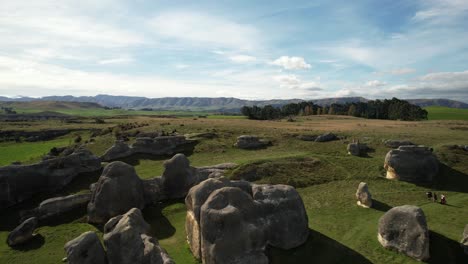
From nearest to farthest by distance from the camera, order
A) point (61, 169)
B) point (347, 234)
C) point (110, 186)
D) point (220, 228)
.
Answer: point (220, 228), point (347, 234), point (110, 186), point (61, 169)

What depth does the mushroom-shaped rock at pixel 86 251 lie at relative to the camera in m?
23.1

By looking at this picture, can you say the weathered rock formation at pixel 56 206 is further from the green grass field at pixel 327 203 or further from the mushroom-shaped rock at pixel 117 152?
the mushroom-shaped rock at pixel 117 152

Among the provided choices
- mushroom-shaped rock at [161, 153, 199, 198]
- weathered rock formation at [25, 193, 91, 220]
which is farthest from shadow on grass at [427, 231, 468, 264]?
weathered rock formation at [25, 193, 91, 220]

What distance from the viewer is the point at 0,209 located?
128 ft

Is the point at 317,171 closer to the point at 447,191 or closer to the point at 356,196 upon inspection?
the point at 356,196

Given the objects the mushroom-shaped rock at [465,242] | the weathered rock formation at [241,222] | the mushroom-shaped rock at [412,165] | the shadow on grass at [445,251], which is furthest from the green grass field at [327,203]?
the weathered rock formation at [241,222]

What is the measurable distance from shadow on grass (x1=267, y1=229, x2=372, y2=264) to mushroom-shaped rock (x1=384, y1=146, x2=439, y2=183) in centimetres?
2189

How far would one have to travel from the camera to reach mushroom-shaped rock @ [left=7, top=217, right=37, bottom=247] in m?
30.7

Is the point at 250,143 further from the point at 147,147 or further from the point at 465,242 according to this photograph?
the point at 465,242

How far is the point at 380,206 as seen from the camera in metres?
36.5

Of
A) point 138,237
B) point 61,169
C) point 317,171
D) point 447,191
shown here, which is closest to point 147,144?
point 61,169

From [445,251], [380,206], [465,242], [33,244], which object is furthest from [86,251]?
[380,206]

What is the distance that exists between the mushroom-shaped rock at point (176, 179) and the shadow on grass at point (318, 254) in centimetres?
1670

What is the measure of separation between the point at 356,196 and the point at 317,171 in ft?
30.4
